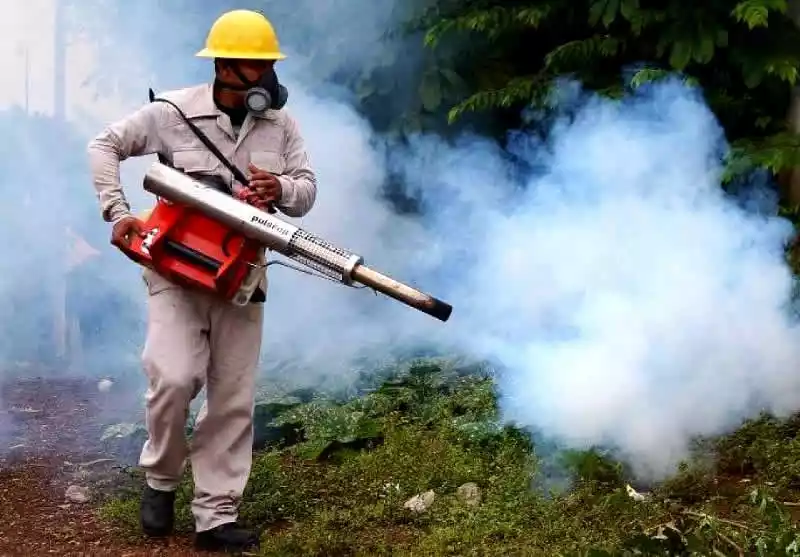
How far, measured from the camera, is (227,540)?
14.9ft

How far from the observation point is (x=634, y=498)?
4516 millimetres

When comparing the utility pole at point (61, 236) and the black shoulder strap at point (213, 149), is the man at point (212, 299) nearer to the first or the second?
Answer: the black shoulder strap at point (213, 149)

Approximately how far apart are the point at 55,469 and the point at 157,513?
1.20 meters

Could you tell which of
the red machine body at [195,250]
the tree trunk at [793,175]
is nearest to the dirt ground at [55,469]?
the red machine body at [195,250]

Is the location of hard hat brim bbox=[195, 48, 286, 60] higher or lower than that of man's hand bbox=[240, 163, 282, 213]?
higher

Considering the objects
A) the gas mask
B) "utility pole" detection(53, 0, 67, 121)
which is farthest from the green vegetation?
"utility pole" detection(53, 0, 67, 121)

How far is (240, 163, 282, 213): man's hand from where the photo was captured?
4.42 metres

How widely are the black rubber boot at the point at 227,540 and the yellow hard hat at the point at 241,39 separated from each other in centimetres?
185

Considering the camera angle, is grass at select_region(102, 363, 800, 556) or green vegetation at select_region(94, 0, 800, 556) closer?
grass at select_region(102, 363, 800, 556)

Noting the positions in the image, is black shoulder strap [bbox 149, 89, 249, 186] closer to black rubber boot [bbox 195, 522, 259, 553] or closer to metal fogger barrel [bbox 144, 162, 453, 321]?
metal fogger barrel [bbox 144, 162, 453, 321]

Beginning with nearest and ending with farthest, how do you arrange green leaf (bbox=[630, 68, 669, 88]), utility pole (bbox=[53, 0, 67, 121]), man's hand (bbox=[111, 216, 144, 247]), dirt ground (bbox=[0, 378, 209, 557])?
man's hand (bbox=[111, 216, 144, 247])
dirt ground (bbox=[0, 378, 209, 557])
green leaf (bbox=[630, 68, 669, 88])
utility pole (bbox=[53, 0, 67, 121])

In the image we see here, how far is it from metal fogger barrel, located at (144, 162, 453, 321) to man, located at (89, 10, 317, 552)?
0.14 metres

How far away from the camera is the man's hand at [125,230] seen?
4.35 m

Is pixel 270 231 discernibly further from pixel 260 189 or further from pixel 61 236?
pixel 61 236
